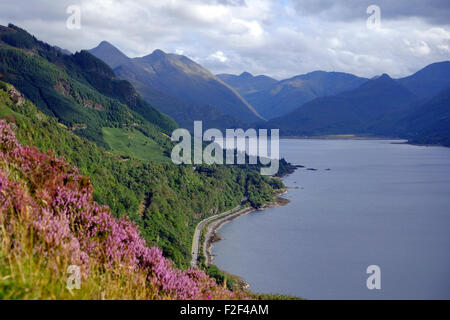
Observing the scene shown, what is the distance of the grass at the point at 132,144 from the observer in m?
128

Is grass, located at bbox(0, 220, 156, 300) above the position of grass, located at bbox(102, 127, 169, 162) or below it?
below

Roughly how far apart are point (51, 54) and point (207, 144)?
86618mm

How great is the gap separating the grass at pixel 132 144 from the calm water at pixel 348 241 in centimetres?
4322

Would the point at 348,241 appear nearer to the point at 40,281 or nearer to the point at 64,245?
the point at 64,245

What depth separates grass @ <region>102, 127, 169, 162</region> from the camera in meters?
128

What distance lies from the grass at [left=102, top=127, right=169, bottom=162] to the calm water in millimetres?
43220

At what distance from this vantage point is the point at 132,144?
138875 millimetres

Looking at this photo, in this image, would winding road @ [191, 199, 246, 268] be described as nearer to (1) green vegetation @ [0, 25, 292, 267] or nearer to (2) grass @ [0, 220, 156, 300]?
(1) green vegetation @ [0, 25, 292, 267]
